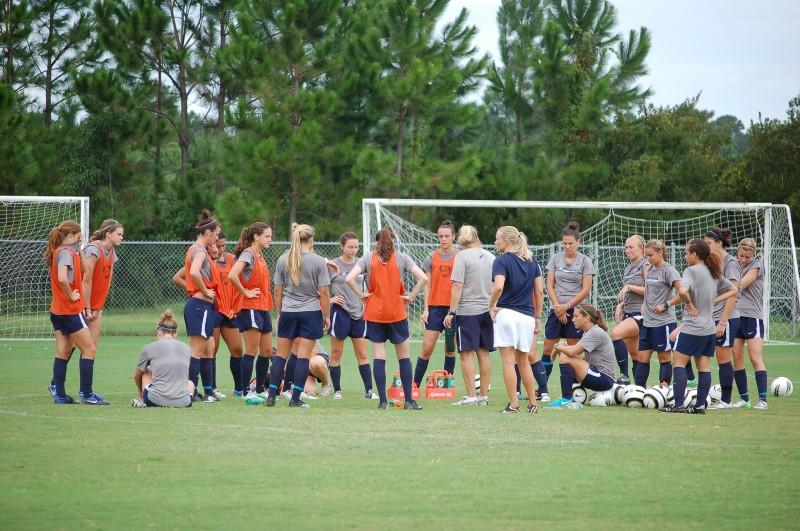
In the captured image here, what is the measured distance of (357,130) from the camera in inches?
1374

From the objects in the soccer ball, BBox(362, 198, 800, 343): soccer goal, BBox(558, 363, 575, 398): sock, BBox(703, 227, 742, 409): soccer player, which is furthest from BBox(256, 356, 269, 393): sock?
BBox(362, 198, 800, 343): soccer goal

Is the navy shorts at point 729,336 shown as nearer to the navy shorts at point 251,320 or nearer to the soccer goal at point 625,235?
A: the navy shorts at point 251,320

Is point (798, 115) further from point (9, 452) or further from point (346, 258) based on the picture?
point (9, 452)

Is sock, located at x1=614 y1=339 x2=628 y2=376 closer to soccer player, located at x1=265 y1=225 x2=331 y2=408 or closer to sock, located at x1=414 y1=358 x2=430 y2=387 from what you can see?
sock, located at x1=414 y1=358 x2=430 y2=387

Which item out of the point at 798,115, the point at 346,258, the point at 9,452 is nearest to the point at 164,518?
the point at 9,452

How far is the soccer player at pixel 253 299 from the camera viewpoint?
41.2 feet

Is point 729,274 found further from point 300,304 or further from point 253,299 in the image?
point 253,299

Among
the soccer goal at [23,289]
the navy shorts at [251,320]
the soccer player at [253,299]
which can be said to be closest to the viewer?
the soccer player at [253,299]

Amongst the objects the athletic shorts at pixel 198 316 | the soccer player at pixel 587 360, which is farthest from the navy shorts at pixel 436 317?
the athletic shorts at pixel 198 316

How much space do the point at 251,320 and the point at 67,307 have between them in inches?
84.6

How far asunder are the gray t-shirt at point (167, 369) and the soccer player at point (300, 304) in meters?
0.96

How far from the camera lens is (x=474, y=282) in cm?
1229

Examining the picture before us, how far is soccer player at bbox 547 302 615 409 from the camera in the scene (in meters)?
12.6

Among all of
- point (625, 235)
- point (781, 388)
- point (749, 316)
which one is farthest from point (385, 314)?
point (625, 235)
